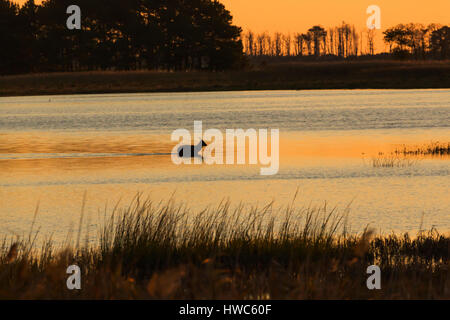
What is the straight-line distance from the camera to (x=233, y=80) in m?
125

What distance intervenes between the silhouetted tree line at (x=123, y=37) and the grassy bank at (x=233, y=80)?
19.2 ft

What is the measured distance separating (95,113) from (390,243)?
6033 cm

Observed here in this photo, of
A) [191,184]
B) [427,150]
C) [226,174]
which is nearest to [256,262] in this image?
[191,184]

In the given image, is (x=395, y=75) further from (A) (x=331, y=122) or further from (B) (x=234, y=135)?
(B) (x=234, y=135)

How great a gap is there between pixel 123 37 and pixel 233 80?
970 inches

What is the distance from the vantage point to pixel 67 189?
23797 millimetres

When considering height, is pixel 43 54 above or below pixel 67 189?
above

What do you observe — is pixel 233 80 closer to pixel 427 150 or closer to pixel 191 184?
pixel 427 150

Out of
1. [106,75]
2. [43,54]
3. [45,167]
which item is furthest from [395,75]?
[45,167]

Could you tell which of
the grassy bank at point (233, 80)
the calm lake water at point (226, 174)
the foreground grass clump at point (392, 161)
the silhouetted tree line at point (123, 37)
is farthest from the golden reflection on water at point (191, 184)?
the silhouetted tree line at point (123, 37)

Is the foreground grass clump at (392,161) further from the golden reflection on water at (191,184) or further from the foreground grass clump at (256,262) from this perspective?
the foreground grass clump at (256,262)

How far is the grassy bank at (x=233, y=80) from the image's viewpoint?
381 ft

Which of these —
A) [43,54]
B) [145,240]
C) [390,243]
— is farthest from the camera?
[43,54]

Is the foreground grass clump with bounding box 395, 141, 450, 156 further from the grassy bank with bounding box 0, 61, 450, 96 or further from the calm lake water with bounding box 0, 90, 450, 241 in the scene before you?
Result: the grassy bank with bounding box 0, 61, 450, 96
